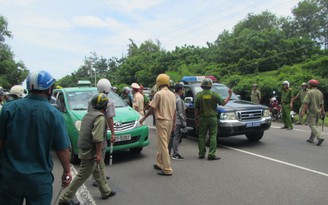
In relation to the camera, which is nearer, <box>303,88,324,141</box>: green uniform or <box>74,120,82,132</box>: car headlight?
<box>74,120,82,132</box>: car headlight

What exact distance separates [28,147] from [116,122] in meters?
4.25

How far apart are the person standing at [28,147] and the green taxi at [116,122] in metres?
3.98

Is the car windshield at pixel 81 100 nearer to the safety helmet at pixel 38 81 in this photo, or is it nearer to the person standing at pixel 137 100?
the person standing at pixel 137 100

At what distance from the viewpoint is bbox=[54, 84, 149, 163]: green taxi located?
22.7 feet

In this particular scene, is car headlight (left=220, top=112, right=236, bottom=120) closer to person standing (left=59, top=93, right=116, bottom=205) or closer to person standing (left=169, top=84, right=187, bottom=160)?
person standing (left=169, top=84, right=187, bottom=160)

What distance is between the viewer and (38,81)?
9.36 ft

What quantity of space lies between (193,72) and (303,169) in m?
31.8

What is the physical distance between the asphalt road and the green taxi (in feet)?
1.45

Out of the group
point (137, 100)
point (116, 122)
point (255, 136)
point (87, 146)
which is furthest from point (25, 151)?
point (255, 136)

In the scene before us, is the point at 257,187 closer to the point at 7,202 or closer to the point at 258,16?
the point at 7,202

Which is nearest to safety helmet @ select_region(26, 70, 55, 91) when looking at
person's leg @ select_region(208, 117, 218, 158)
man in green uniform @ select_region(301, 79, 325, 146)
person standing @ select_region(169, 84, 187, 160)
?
person standing @ select_region(169, 84, 187, 160)

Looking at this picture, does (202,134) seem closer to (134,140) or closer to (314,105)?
(134,140)

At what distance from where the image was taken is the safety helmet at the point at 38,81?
2.84m

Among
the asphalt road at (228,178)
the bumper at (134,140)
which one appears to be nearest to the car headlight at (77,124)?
the bumper at (134,140)
